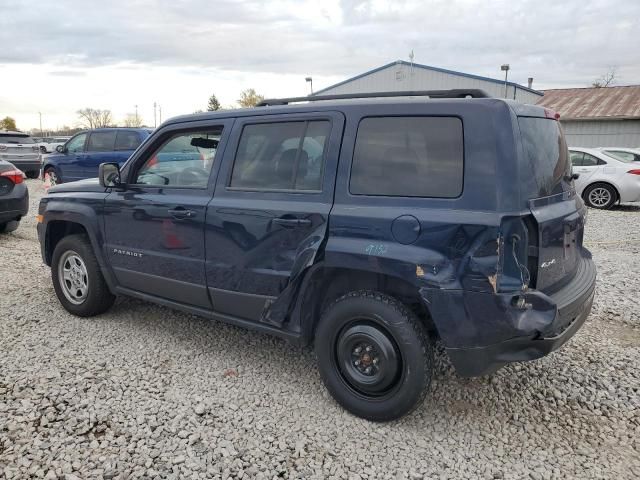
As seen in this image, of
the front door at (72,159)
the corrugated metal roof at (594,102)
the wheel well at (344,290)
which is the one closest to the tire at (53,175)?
the front door at (72,159)

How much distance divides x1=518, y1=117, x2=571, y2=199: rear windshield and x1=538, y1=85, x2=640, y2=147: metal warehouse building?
74.2 feet

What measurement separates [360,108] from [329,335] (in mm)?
1408

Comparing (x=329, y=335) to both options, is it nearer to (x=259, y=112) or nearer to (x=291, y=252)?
(x=291, y=252)

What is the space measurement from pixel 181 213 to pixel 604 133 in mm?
25292

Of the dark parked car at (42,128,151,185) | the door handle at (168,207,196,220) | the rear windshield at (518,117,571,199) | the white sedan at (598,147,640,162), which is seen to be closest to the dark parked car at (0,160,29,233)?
the dark parked car at (42,128,151,185)

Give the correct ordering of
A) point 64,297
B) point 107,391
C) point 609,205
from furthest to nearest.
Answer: point 609,205 < point 64,297 < point 107,391

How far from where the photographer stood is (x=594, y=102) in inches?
1006

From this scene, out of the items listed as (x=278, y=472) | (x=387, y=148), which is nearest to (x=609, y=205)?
(x=387, y=148)

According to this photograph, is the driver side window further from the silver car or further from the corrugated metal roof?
the corrugated metal roof

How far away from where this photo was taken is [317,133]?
10.8 ft

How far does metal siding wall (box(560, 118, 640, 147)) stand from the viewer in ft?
77.0

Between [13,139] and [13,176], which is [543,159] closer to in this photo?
[13,176]

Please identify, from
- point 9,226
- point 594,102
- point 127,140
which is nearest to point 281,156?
point 9,226

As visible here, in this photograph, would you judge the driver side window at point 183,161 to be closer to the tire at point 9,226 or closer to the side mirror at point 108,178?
the side mirror at point 108,178
